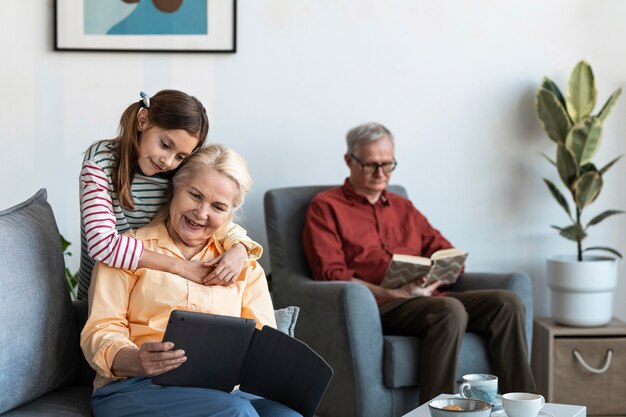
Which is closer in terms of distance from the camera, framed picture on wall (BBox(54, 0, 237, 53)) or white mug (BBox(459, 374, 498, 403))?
white mug (BBox(459, 374, 498, 403))

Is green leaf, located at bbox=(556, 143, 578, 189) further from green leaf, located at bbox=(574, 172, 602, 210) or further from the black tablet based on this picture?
the black tablet

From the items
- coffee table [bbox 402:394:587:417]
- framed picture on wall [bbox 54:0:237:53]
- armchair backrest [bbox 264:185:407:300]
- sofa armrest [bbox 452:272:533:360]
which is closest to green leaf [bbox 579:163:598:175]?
sofa armrest [bbox 452:272:533:360]

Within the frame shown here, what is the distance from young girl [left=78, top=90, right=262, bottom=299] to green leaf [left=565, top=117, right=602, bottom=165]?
1.93 meters

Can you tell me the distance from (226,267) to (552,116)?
2.14 meters

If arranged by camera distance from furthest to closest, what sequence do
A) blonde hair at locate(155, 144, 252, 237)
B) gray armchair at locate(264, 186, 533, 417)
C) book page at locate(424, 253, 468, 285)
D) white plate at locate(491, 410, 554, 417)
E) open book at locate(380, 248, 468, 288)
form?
book page at locate(424, 253, 468, 285) < open book at locate(380, 248, 468, 288) < gray armchair at locate(264, 186, 533, 417) < blonde hair at locate(155, 144, 252, 237) < white plate at locate(491, 410, 554, 417)

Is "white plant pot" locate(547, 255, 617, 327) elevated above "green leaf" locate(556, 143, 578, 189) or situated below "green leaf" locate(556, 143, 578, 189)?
below

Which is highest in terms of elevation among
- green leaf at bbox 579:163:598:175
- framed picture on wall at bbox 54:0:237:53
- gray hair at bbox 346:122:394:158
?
framed picture on wall at bbox 54:0:237:53

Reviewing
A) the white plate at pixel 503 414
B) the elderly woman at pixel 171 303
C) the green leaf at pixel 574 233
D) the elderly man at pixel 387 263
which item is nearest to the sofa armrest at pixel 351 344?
the elderly man at pixel 387 263

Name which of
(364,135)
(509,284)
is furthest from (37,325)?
(509,284)

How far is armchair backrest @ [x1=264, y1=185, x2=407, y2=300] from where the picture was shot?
3.57 metres

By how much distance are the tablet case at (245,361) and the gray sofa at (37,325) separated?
328mm

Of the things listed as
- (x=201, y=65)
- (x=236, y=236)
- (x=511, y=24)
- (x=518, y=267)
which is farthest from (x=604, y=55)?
(x=236, y=236)

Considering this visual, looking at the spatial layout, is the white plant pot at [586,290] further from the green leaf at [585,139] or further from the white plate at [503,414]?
the white plate at [503,414]

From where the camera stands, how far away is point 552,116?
152 inches
